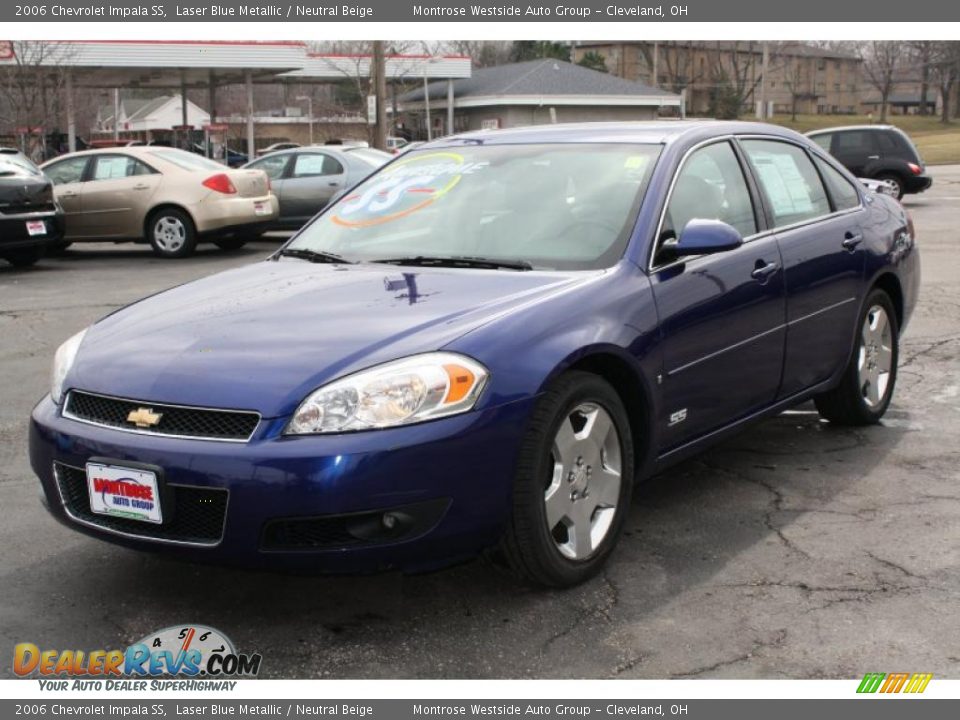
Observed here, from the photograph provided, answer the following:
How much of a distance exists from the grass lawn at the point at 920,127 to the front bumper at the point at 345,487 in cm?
4694

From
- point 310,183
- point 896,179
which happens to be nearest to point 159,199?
point 310,183

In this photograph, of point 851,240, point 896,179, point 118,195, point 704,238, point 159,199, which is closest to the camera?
point 704,238

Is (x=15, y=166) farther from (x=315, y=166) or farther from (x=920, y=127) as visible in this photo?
(x=920, y=127)

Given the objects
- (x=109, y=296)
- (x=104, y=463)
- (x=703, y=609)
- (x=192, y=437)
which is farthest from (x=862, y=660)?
(x=109, y=296)

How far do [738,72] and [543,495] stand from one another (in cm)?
8381

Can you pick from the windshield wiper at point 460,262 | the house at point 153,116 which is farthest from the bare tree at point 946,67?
the windshield wiper at point 460,262

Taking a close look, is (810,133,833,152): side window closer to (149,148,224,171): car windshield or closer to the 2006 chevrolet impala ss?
(149,148,224,171): car windshield

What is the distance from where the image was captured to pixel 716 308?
4707 mm

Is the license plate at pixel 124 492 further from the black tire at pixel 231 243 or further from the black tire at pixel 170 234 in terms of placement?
the black tire at pixel 231 243

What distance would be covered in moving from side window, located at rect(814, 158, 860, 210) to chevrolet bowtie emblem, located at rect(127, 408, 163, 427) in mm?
3675

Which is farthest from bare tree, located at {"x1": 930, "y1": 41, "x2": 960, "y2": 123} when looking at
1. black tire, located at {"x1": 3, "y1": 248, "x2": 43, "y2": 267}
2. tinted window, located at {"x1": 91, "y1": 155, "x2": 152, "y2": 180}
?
black tire, located at {"x1": 3, "y1": 248, "x2": 43, "y2": 267}

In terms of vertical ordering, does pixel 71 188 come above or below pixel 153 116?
below

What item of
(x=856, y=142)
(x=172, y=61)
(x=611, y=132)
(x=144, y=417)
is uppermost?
(x=172, y=61)

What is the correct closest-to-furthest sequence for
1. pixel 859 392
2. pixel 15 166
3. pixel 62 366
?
pixel 62 366 < pixel 859 392 < pixel 15 166
